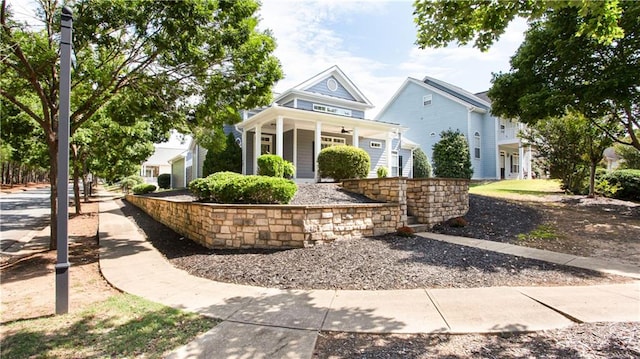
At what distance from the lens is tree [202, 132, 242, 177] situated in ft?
52.9

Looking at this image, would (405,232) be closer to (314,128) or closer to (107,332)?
(107,332)

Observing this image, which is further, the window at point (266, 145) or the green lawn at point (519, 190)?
the window at point (266, 145)

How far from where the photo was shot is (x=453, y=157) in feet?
65.0

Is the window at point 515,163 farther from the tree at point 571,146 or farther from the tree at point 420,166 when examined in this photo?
the tree at point 571,146

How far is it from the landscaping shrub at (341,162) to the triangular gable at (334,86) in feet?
20.8

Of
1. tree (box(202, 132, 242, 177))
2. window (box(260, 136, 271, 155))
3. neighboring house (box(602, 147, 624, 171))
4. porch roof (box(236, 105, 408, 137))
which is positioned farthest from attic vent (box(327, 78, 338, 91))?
neighboring house (box(602, 147, 624, 171))

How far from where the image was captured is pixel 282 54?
873 cm

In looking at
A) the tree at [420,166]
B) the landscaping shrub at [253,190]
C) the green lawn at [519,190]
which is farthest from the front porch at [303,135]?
Result: the landscaping shrub at [253,190]

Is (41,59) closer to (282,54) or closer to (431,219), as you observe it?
(282,54)

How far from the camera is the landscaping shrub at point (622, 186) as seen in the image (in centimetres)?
1262

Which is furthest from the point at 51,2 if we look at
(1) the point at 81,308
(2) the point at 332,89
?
(2) the point at 332,89

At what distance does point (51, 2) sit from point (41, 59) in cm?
156

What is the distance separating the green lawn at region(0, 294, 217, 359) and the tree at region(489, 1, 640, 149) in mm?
11540

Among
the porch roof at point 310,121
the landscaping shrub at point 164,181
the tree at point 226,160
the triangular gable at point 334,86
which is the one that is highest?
the triangular gable at point 334,86
